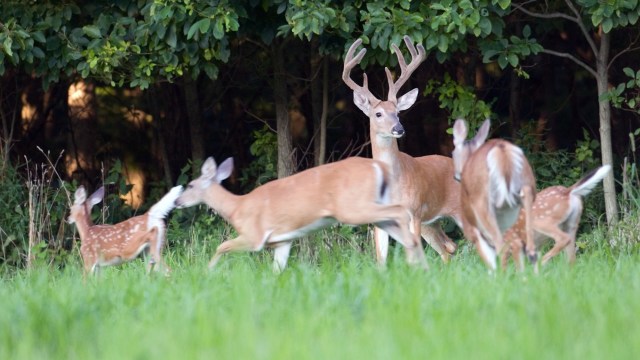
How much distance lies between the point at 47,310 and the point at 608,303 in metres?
2.55

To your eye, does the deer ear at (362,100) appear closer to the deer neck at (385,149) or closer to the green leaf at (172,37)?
the deer neck at (385,149)

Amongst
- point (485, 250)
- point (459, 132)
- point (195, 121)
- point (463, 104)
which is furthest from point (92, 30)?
point (485, 250)

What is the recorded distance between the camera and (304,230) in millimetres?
8055

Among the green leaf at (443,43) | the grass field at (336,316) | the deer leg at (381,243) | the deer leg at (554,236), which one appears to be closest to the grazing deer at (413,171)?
the green leaf at (443,43)

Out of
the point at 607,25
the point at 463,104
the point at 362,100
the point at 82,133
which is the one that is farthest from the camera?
the point at 82,133

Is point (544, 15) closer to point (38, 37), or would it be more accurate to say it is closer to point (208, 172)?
point (208, 172)

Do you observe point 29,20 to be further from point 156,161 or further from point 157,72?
point 156,161

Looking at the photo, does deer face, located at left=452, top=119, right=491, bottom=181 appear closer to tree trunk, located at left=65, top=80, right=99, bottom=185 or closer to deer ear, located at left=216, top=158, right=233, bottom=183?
deer ear, located at left=216, top=158, right=233, bottom=183

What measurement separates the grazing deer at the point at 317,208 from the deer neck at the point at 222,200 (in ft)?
0.24

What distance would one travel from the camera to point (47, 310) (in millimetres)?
5848

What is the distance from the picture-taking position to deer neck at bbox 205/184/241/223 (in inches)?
335

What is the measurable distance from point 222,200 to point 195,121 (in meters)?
5.28

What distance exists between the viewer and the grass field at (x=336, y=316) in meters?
4.95

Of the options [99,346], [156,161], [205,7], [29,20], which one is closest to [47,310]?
[99,346]
